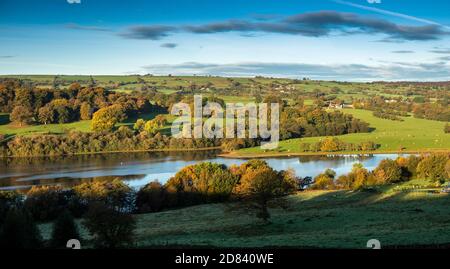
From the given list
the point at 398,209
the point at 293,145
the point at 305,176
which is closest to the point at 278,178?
the point at 398,209

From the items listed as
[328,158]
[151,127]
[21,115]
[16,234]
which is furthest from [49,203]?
[328,158]

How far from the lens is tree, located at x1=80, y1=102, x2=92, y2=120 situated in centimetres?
2992

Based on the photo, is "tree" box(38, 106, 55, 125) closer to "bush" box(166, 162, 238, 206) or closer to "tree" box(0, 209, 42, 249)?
"bush" box(166, 162, 238, 206)

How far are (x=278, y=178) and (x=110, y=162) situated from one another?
22.4 metres

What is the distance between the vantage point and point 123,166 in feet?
130

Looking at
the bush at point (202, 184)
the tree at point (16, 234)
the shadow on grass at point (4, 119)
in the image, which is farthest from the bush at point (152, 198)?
the tree at point (16, 234)

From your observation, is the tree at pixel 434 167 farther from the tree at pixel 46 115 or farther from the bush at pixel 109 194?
the tree at pixel 46 115

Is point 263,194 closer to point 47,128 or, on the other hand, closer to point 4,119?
point 4,119

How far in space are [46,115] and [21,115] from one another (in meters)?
3.54

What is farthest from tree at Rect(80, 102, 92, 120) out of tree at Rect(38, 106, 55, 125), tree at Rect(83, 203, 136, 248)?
tree at Rect(83, 203, 136, 248)

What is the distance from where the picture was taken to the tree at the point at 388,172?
113 feet

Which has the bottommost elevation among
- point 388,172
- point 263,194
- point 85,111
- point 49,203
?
point 49,203

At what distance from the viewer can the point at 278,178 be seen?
2112 cm
